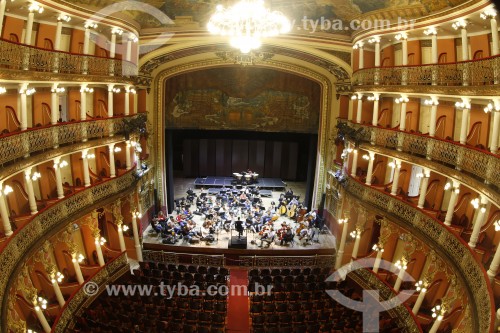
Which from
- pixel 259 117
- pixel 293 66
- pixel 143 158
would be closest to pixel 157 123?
pixel 143 158

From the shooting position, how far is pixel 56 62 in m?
12.1

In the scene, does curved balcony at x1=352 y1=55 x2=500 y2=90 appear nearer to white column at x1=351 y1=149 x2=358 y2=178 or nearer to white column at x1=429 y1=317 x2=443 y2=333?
white column at x1=351 y1=149 x2=358 y2=178

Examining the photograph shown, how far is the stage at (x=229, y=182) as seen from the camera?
87.4ft

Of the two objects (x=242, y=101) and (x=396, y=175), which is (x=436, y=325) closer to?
(x=396, y=175)

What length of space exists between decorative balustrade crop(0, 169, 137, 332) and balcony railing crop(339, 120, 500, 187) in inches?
399

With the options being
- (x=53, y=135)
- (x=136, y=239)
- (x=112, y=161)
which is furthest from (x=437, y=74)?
(x=136, y=239)

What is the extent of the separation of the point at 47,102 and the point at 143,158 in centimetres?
710

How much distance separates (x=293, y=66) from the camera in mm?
22266

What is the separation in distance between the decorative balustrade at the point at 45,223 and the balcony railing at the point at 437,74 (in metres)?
10.5

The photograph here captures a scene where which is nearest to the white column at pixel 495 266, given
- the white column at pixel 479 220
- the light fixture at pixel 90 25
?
the white column at pixel 479 220

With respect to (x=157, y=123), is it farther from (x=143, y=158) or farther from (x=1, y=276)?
(x=1, y=276)

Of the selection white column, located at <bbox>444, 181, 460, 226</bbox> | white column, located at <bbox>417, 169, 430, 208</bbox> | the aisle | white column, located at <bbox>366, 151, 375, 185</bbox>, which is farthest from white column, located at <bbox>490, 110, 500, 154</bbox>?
the aisle

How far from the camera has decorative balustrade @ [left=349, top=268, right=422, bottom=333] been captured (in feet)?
41.9

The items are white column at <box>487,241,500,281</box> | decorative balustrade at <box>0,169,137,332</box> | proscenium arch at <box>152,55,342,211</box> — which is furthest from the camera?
proscenium arch at <box>152,55,342,211</box>
